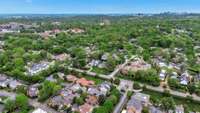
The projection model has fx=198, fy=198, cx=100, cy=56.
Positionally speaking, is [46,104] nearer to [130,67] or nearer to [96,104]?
[96,104]

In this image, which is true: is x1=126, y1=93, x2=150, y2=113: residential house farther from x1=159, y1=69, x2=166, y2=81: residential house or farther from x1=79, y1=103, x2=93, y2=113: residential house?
x1=159, y1=69, x2=166, y2=81: residential house

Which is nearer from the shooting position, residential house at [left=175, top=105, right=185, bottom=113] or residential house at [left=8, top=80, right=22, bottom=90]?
residential house at [left=175, top=105, right=185, bottom=113]

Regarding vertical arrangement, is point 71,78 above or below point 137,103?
above

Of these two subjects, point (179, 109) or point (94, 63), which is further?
point (94, 63)

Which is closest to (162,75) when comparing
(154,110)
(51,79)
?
(154,110)

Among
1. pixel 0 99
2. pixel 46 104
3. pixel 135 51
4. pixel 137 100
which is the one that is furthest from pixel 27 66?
pixel 135 51

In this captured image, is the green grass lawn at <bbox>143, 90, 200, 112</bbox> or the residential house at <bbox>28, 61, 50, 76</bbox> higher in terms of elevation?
the residential house at <bbox>28, 61, 50, 76</bbox>

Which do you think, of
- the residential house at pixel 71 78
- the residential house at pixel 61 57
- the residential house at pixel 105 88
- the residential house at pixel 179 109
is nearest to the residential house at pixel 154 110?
the residential house at pixel 179 109

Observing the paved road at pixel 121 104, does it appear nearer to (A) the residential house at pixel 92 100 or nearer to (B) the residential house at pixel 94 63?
(A) the residential house at pixel 92 100

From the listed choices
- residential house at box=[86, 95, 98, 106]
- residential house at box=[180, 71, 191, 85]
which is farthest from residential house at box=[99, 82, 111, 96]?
residential house at box=[180, 71, 191, 85]

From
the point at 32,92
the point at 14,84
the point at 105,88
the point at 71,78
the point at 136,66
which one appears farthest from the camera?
the point at 136,66

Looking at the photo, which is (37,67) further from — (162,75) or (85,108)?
(162,75)

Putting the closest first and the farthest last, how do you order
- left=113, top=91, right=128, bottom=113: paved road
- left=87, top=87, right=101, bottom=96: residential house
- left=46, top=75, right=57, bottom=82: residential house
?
left=113, top=91, right=128, bottom=113: paved road
left=87, top=87, right=101, bottom=96: residential house
left=46, top=75, right=57, bottom=82: residential house
